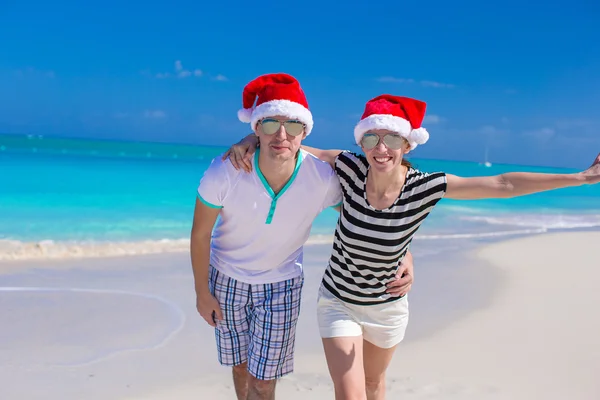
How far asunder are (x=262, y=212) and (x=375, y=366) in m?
1.14

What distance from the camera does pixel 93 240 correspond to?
1073 centimetres

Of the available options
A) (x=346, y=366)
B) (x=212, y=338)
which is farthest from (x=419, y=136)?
(x=212, y=338)

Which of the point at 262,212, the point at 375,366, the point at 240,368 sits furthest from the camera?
the point at 240,368

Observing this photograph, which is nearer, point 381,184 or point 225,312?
point 381,184

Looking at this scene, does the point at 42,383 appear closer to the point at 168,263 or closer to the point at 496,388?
the point at 496,388

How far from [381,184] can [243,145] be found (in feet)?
2.66

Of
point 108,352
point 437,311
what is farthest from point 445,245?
point 108,352

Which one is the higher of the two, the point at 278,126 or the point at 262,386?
the point at 278,126

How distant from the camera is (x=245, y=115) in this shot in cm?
337

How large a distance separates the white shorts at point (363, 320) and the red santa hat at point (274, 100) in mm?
1036

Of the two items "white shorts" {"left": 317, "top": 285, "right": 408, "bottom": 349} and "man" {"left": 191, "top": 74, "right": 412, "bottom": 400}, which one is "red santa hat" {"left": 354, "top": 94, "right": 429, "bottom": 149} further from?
"white shorts" {"left": 317, "top": 285, "right": 408, "bottom": 349}

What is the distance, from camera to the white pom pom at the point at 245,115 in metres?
3.35

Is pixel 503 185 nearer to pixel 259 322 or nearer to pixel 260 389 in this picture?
pixel 259 322

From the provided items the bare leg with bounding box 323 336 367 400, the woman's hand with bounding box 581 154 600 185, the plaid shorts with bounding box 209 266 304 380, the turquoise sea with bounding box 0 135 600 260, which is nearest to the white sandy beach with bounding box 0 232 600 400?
the plaid shorts with bounding box 209 266 304 380
